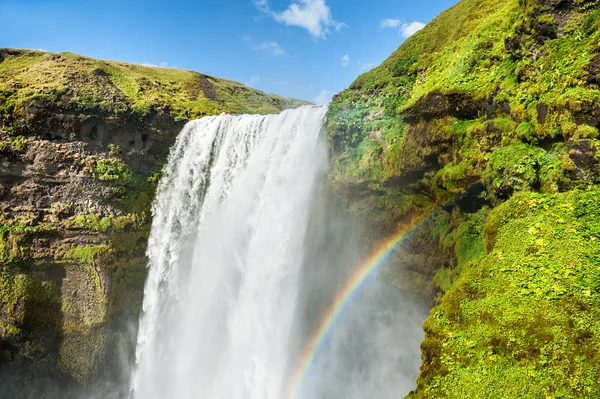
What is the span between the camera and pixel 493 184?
26.1 ft

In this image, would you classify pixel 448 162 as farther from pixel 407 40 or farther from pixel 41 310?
pixel 41 310

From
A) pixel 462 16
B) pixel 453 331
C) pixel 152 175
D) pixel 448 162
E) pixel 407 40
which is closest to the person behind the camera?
pixel 453 331

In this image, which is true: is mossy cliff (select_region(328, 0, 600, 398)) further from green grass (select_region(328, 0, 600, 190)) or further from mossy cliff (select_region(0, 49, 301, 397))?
mossy cliff (select_region(0, 49, 301, 397))

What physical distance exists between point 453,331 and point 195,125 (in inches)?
838

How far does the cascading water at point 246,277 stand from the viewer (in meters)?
13.9

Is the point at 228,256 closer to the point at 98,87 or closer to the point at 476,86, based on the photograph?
the point at 476,86

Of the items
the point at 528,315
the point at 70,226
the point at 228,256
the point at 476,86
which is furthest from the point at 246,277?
the point at 528,315

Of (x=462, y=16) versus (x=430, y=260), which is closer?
(x=430, y=260)

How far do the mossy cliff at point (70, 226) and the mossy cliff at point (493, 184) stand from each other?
14885 mm

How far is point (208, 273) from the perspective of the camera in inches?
729

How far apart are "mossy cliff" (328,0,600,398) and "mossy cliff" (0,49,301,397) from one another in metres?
14.9

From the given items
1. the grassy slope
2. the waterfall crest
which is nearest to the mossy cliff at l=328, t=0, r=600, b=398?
the waterfall crest

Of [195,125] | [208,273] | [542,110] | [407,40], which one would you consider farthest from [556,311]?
[195,125]

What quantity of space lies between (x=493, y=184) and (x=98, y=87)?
1008 inches
